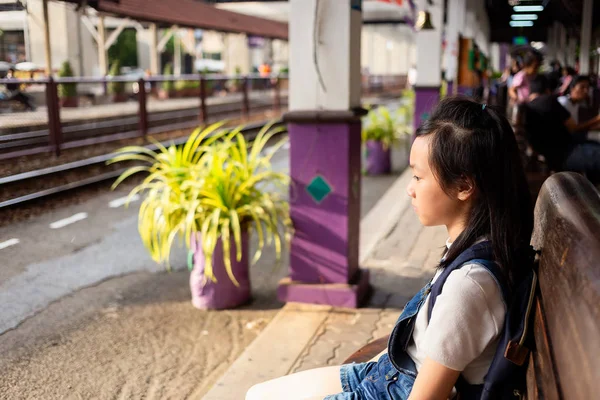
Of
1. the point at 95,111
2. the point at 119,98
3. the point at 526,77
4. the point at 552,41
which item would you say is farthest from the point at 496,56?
the point at 526,77

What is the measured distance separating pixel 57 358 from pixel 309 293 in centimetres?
142

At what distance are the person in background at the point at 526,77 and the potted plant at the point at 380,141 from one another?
66.2 inches

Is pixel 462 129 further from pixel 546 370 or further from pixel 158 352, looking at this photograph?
pixel 158 352

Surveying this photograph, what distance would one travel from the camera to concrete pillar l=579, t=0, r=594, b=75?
12.2m

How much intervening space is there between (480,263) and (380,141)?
8313 millimetres

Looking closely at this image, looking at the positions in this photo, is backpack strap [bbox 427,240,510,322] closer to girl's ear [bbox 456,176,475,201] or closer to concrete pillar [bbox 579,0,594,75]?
girl's ear [bbox 456,176,475,201]

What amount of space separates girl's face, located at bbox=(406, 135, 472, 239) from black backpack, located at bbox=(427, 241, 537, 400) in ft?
0.39

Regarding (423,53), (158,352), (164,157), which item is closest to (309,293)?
(158,352)

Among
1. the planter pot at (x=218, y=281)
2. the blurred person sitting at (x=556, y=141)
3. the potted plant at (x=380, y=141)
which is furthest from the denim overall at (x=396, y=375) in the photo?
the potted plant at (x=380, y=141)

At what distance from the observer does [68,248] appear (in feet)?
18.8

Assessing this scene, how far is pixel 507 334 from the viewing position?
4.82 feet

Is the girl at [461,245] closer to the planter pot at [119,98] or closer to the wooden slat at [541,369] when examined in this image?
the wooden slat at [541,369]

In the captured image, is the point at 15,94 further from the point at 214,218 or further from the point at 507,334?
the point at 507,334

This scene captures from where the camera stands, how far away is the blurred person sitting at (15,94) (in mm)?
7648
